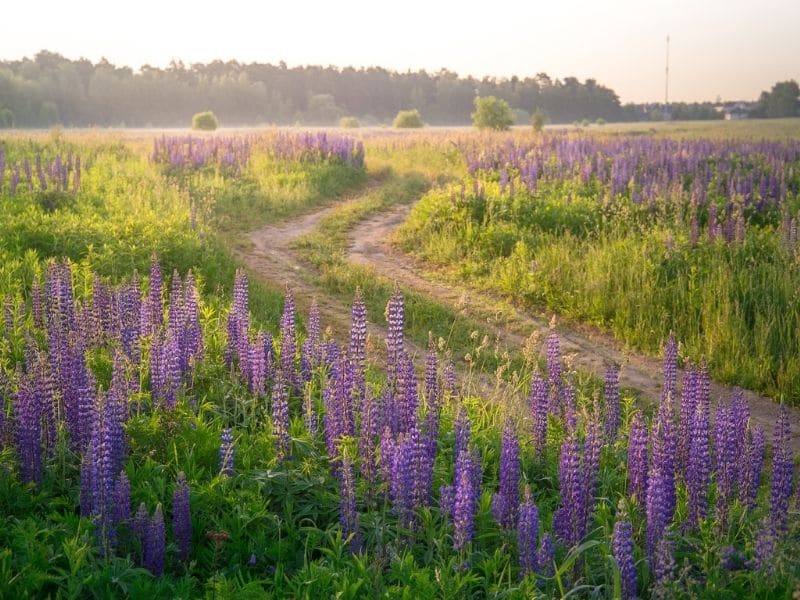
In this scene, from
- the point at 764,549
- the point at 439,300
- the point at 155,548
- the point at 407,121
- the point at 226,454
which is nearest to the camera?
the point at 764,549

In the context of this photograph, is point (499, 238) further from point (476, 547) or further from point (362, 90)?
point (362, 90)

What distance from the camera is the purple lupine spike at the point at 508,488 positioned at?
4.69 meters

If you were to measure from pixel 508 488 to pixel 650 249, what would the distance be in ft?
23.8

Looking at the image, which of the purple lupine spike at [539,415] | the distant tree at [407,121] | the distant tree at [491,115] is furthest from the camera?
the distant tree at [407,121]

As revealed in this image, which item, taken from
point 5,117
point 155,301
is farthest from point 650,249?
point 5,117

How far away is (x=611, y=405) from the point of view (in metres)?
6.43

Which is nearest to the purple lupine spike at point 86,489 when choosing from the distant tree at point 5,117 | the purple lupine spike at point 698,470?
the purple lupine spike at point 698,470

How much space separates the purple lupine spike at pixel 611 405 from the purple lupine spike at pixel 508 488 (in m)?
1.73

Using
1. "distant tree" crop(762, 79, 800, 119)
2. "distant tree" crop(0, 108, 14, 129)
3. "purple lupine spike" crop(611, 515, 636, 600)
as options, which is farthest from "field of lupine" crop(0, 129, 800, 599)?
"distant tree" crop(762, 79, 800, 119)

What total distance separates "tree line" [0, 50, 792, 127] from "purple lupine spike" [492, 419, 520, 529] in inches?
2561

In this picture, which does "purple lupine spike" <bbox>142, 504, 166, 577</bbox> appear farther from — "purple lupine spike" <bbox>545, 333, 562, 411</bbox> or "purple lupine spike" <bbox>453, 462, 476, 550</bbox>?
"purple lupine spike" <bbox>545, 333, 562, 411</bbox>

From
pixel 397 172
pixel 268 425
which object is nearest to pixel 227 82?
pixel 397 172

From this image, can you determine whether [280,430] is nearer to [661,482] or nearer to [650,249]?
[661,482]

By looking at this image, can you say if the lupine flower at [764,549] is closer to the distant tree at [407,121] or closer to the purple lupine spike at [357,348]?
the purple lupine spike at [357,348]
